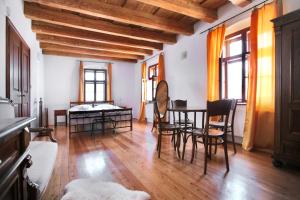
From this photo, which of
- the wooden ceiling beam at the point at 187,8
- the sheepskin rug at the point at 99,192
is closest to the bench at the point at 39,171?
the sheepskin rug at the point at 99,192

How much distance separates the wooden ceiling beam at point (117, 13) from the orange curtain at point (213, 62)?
2.61 ft

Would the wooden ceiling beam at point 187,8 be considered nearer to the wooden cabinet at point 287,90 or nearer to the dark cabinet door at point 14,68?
the wooden cabinet at point 287,90

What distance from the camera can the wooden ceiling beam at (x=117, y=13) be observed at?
301 cm

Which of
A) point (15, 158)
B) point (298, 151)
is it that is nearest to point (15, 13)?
point (15, 158)

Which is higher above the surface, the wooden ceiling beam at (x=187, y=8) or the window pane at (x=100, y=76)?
the wooden ceiling beam at (x=187, y=8)

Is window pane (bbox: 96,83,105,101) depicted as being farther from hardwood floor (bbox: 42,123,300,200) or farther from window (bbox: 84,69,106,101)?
hardwood floor (bbox: 42,123,300,200)

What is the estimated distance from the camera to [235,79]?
3676 mm

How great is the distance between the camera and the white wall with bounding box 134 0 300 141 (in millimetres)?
3381

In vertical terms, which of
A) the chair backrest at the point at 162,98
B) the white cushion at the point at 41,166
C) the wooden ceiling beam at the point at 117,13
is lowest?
the white cushion at the point at 41,166

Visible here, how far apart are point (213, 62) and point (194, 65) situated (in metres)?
0.70

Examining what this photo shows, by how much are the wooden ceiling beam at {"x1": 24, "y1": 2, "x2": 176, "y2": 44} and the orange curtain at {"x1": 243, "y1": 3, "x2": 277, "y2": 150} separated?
7.95ft

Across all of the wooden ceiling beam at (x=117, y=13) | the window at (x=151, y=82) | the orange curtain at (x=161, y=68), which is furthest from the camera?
the window at (x=151, y=82)

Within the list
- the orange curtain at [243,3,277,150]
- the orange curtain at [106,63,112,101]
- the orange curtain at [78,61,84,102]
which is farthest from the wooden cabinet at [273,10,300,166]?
the orange curtain at [78,61,84,102]

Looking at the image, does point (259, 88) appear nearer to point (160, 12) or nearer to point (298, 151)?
point (298, 151)
